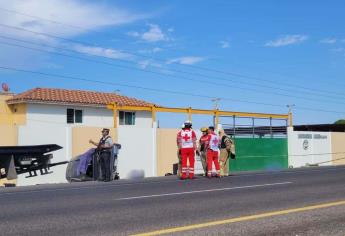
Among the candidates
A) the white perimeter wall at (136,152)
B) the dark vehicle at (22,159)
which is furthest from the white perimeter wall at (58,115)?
the dark vehicle at (22,159)

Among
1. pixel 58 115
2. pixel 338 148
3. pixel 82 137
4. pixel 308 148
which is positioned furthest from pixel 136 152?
pixel 58 115

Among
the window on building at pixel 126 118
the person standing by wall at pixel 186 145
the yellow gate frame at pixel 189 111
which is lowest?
the person standing by wall at pixel 186 145

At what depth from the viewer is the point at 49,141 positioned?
19109 millimetres

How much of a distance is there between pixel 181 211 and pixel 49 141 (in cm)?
1126

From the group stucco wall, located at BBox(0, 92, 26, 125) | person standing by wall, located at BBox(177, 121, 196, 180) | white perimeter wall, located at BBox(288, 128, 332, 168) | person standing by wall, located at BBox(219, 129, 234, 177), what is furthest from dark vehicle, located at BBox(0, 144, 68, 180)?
stucco wall, located at BBox(0, 92, 26, 125)

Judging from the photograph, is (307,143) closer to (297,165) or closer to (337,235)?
(297,165)

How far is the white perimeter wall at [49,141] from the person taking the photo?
1842cm

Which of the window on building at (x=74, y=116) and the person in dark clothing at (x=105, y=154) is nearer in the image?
the person in dark clothing at (x=105, y=154)

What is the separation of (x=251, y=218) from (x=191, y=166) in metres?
8.36

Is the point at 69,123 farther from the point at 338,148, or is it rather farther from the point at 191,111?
the point at 338,148

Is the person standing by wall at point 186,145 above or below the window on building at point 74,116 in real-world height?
below

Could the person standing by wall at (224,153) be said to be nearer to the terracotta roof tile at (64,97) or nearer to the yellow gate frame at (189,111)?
the yellow gate frame at (189,111)

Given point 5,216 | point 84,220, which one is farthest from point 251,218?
point 5,216

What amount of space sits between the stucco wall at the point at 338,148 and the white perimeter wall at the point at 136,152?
15180 millimetres
